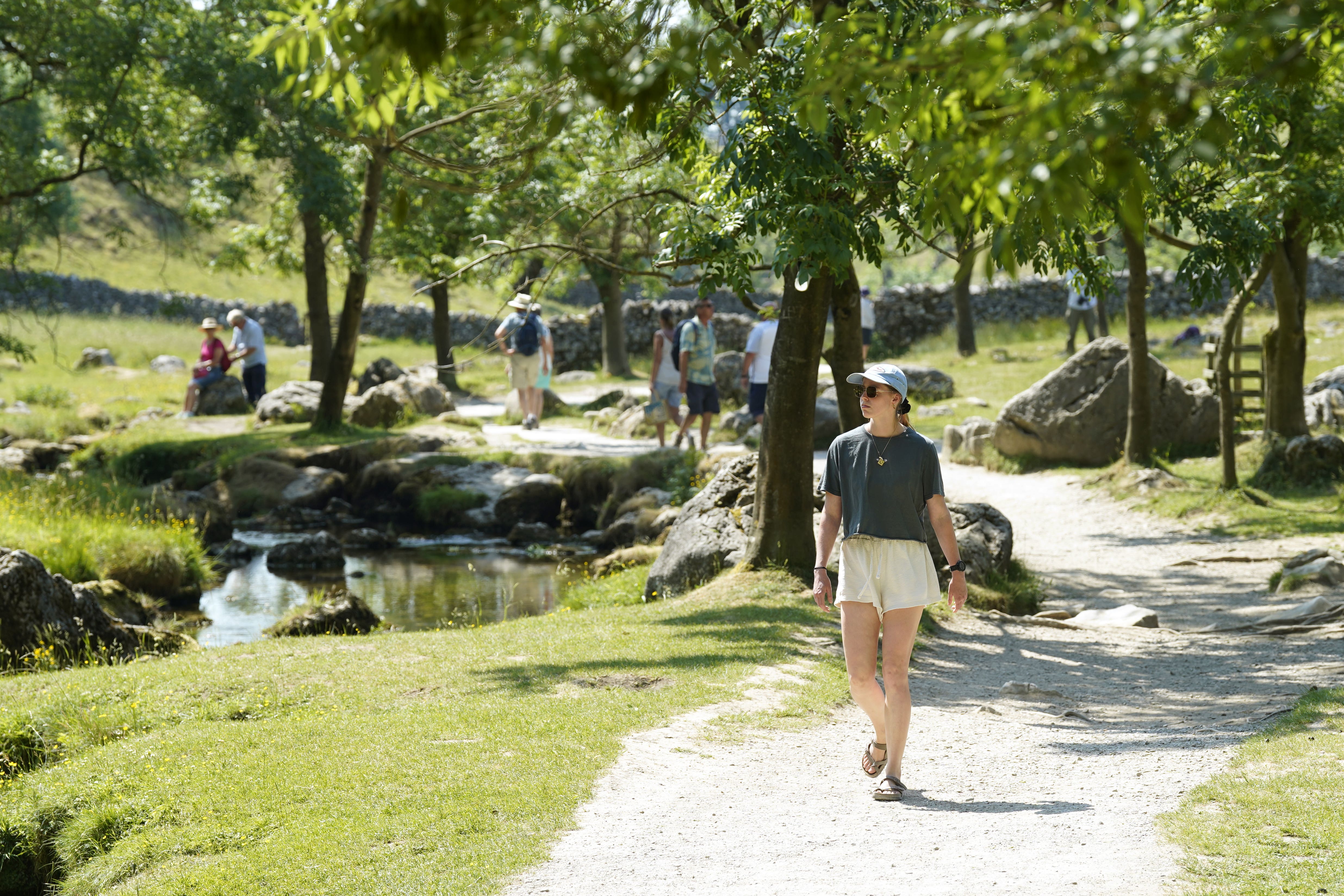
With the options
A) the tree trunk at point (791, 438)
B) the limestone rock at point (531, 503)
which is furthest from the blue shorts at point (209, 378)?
the tree trunk at point (791, 438)

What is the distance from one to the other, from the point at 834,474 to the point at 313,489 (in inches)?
517

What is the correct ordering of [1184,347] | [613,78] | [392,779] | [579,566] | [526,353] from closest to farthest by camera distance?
[613,78]
[392,779]
[579,566]
[526,353]
[1184,347]

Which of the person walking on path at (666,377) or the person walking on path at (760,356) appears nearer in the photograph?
the person walking on path at (760,356)

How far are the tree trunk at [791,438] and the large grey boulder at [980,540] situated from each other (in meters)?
1.28

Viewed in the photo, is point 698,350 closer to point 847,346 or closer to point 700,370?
point 700,370

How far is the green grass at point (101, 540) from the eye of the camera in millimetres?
12031

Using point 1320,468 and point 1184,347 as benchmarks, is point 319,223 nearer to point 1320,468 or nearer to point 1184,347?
point 1320,468

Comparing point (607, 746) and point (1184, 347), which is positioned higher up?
point (1184, 347)

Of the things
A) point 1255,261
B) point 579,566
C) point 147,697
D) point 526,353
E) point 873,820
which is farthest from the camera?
point 526,353

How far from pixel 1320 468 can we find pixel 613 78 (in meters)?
13.7

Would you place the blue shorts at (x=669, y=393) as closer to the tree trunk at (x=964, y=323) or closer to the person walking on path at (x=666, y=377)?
the person walking on path at (x=666, y=377)

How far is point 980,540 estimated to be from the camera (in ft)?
36.6

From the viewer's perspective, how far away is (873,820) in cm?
521

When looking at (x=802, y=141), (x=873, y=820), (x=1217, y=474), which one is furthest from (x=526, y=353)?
(x=873, y=820)
